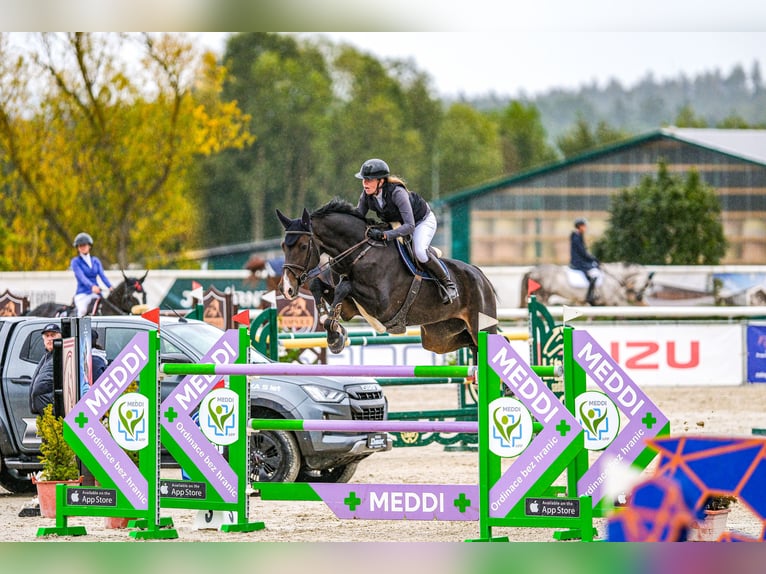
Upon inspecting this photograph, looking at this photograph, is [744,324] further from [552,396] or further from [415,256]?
[552,396]

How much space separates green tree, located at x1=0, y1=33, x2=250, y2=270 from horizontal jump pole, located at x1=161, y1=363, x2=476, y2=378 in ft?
73.9

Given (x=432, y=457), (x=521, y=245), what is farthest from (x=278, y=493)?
(x=521, y=245)

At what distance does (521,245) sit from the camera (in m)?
33.2

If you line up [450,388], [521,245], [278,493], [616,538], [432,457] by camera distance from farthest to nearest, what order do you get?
[521,245] → [450,388] → [432,457] → [278,493] → [616,538]

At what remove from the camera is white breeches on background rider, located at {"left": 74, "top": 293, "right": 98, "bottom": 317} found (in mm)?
13914

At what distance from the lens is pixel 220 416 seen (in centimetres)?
665

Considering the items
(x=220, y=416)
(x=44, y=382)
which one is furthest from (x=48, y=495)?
(x=220, y=416)

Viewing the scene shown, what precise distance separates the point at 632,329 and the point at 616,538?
10728 mm

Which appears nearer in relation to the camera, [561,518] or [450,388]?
[561,518]

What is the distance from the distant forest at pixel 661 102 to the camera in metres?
67.6

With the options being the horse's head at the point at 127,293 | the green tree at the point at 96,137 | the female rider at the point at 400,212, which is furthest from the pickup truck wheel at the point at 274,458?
the green tree at the point at 96,137

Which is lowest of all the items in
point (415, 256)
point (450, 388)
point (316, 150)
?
point (450, 388)

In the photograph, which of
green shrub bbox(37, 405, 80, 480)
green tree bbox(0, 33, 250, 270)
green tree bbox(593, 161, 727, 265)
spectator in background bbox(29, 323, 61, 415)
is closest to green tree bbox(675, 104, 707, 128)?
green tree bbox(593, 161, 727, 265)

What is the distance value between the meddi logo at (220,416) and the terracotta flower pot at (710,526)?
95.3 inches
